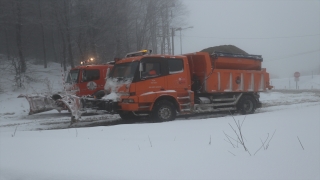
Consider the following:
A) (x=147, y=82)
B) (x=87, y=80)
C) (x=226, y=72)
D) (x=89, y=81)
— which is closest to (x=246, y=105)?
(x=226, y=72)

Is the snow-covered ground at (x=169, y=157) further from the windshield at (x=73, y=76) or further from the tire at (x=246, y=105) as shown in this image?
the windshield at (x=73, y=76)

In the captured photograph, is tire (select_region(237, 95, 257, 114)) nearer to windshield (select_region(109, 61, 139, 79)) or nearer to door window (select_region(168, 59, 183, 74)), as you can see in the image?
door window (select_region(168, 59, 183, 74))

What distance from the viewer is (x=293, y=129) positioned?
19.1ft

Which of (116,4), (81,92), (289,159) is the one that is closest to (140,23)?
(116,4)

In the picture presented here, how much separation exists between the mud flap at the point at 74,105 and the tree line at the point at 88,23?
13090 millimetres

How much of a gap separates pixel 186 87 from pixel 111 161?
7.32m

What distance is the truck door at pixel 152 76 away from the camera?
9797 mm

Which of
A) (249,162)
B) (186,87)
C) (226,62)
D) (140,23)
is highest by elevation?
(140,23)

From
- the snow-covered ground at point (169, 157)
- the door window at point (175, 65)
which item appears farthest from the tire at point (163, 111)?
the snow-covered ground at point (169, 157)

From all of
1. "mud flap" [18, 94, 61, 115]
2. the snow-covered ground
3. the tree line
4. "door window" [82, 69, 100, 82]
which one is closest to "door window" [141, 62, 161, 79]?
the snow-covered ground

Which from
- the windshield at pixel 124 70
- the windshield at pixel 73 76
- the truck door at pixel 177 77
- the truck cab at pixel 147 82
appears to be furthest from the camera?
the windshield at pixel 73 76

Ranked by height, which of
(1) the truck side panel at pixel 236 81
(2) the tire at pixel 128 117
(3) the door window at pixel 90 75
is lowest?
(2) the tire at pixel 128 117

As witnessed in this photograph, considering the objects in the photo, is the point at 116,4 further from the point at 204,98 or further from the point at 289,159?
the point at 289,159

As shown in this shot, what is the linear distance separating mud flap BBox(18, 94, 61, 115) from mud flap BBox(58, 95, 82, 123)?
2.05m
